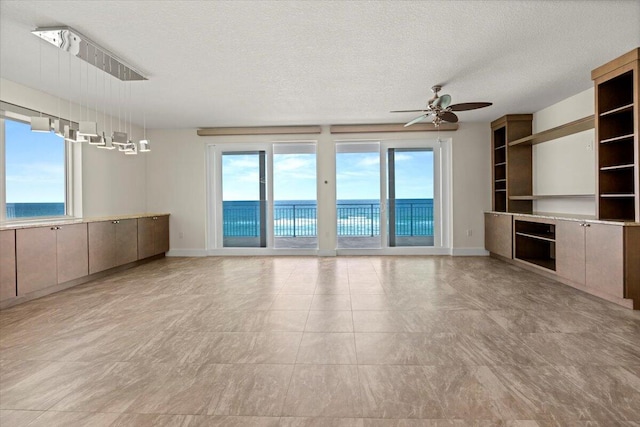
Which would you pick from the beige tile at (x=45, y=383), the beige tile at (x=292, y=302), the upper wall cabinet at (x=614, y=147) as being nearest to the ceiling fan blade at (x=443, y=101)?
the upper wall cabinet at (x=614, y=147)

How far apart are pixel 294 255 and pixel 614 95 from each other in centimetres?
506

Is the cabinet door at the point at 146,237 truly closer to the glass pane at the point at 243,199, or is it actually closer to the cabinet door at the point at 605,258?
the glass pane at the point at 243,199

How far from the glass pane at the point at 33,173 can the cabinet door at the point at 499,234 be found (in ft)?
21.9

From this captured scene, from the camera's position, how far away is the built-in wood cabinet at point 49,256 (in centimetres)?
341

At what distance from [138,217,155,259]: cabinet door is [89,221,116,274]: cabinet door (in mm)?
641

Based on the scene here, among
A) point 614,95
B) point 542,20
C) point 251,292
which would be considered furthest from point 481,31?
point 251,292

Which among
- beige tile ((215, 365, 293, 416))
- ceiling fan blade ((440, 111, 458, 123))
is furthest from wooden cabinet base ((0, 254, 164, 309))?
ceiling fan blade ((440, 111, 458, 123))

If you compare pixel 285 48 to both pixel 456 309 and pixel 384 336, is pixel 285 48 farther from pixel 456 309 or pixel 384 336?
pixel 456 309

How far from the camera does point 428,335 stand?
2492mm

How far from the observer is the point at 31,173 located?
13.7ft

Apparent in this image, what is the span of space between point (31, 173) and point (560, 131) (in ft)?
22.7

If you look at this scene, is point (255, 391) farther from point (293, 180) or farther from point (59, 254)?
point (293, 180)

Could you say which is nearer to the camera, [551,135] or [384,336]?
[384,336]

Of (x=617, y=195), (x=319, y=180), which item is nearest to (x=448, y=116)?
(x=617, y=195)
